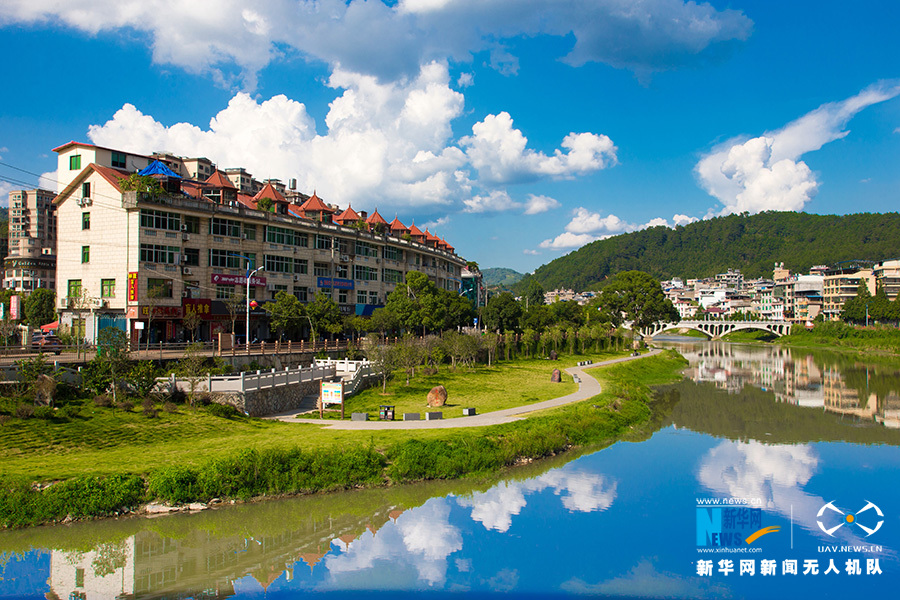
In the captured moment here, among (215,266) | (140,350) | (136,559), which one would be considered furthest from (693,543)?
(215,266)

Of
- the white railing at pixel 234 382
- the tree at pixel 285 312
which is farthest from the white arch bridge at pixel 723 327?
the white railing at pixel 234 382

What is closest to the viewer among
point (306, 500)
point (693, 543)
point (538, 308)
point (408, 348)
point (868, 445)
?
point (693, 543)

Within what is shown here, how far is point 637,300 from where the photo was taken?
113 metres

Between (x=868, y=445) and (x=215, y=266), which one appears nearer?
(x=868, y=445)

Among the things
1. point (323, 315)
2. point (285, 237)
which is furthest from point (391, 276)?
point (323, 315)

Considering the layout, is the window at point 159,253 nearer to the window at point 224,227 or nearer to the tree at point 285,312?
the window at point 224,227

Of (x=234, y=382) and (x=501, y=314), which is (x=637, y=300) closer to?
(x=501, y=314)

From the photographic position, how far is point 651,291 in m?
114

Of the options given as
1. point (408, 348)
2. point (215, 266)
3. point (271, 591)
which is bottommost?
point (271, 591)

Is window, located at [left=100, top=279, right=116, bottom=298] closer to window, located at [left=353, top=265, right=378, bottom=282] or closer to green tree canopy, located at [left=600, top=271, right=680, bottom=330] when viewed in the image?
window, located at [left=353, top=265, right=378, bottom=282]

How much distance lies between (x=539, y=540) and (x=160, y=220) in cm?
3799

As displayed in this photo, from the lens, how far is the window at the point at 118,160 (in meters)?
47.2

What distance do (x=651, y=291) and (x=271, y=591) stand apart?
353 ft

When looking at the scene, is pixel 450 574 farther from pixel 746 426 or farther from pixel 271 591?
pixel 746 426
